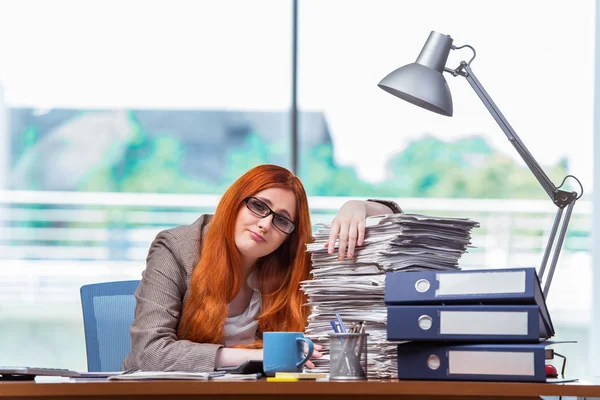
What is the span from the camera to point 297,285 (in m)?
2.06

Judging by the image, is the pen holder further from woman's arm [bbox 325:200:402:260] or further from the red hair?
the red hair

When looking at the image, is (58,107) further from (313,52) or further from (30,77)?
(313,52)

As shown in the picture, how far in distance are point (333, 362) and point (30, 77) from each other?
3.22 metres

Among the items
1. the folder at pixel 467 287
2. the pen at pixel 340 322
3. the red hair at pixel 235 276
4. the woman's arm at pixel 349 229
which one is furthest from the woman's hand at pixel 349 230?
the red hair at pixel 235 276

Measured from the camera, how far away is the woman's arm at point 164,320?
1692 millimetres

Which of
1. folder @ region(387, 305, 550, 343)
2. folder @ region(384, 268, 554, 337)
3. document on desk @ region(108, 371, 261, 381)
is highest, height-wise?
folder @ region(384, 268, 554, 337)

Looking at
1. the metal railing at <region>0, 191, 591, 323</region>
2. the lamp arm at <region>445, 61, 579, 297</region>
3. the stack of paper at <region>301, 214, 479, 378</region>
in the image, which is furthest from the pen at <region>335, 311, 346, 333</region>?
the metal railing at <region>0, 191, 591, 323</region>

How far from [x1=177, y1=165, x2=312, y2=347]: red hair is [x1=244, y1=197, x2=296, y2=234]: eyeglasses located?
43 mm

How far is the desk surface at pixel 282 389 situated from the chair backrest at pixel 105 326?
1017 millimetres

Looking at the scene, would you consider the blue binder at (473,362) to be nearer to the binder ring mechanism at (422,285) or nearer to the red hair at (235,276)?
the binder ring mechanism at (422,285)

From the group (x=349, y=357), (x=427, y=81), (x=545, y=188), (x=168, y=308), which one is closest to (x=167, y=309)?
(x=168, y=308)

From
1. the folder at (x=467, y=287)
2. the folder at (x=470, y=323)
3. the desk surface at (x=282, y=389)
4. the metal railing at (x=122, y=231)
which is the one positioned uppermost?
the metal railing at (x=122, y=231)

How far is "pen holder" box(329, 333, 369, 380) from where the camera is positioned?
1.33m

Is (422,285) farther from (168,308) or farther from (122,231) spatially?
(122,231)
